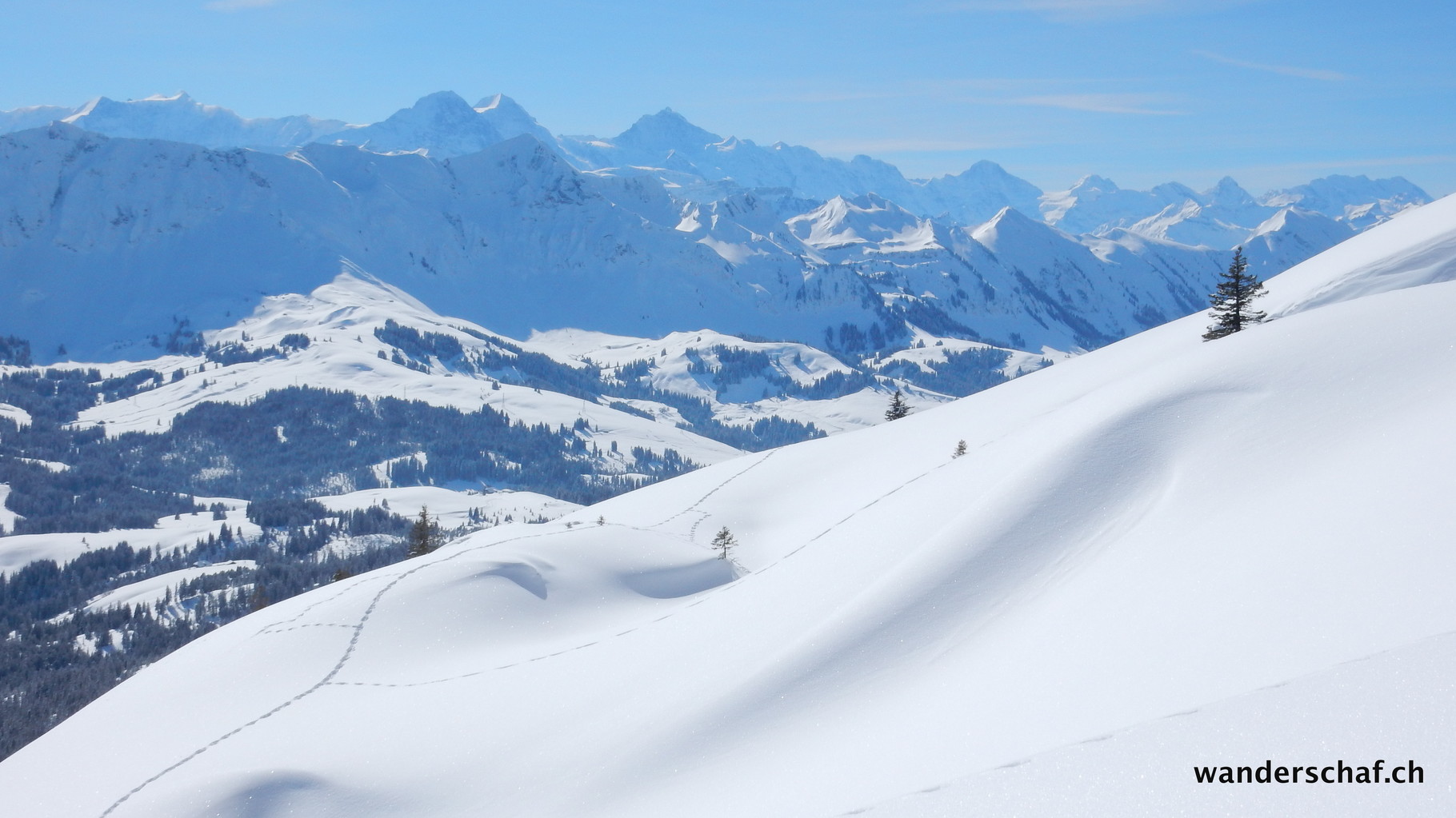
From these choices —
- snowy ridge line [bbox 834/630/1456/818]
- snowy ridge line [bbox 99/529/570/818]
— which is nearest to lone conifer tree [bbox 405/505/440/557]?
snowy ridge line [bbox 99/529/570/818]

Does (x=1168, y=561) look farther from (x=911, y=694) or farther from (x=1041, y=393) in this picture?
(x=1041, y=393)

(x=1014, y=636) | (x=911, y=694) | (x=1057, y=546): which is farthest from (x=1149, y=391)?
(x=911, y=694)

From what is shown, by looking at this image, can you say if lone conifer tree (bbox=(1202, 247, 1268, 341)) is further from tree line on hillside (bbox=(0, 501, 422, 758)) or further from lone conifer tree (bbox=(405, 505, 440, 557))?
tree line on hillside (bbox=(0, 501, 422, 758))

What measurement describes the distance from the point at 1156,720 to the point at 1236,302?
37.3 m

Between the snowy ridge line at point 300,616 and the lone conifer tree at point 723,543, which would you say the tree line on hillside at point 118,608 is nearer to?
the snowy ridge line at point 300,616

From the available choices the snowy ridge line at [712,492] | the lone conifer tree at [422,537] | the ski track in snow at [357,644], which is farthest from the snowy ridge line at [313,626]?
the lone conifer tree at [422,537]

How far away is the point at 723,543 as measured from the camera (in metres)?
36.4

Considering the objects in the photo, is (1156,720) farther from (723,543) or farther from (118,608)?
(118,608)

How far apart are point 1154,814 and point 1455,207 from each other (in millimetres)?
56449

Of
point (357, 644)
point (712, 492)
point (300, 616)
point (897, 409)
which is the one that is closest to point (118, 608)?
point (897, 409)

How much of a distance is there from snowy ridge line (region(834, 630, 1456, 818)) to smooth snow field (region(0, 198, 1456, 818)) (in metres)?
0.10

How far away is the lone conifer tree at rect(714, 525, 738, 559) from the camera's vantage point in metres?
35.6

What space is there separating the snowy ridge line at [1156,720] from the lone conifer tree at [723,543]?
23026 millimetres

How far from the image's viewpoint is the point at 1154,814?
9422mm
